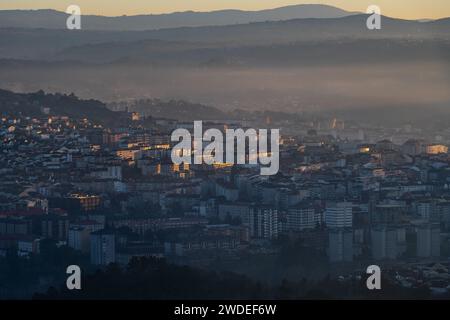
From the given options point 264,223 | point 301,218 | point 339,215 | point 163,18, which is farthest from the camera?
point 163,18

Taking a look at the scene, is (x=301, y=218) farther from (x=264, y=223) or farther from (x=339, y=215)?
(x=264, y=223)

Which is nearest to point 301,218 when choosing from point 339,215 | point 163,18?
point 339,215

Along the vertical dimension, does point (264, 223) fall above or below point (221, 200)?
below

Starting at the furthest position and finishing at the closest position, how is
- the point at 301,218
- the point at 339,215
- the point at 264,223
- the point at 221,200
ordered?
1. the point at 221,200
2. the point at 301,218
3. the point at 339,215
4. the point at 264,223

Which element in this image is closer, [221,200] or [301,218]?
[301,218]

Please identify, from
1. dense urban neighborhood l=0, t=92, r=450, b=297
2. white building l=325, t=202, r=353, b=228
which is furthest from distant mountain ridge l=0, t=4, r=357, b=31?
white building l=325, t=202, r=353, b=228

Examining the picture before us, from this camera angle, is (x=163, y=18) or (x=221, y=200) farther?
(x=163, y=18)

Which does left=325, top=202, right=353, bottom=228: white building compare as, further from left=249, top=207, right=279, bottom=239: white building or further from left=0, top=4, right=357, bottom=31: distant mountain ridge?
left=0, top=4, right=357, bottom=31: distant mountain ridge

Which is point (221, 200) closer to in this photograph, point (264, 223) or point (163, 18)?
point (264, 223)

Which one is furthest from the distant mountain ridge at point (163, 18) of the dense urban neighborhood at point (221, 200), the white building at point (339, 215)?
the white building at point (339, 215)
